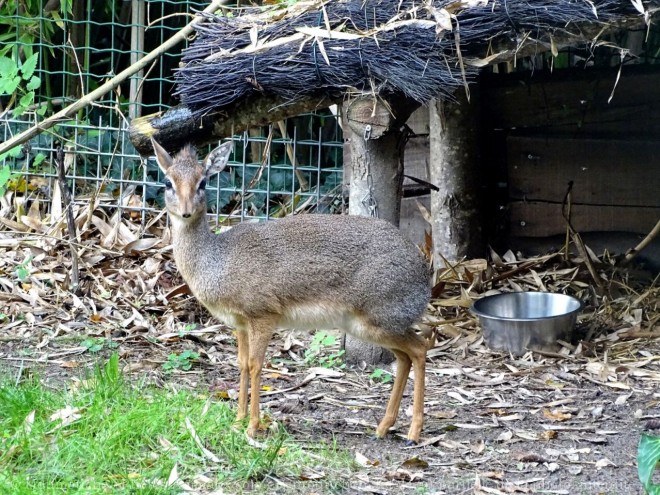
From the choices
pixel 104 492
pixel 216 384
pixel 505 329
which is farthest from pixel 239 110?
pixel 104 492

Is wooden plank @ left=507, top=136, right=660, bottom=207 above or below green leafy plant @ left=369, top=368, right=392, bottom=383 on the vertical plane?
above

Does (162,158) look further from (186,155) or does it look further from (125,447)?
(125,447)

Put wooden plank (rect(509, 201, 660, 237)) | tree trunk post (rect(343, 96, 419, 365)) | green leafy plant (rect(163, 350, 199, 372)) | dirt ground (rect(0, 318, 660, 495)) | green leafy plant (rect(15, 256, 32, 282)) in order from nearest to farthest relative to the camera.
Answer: dirt ground (rect(0, 318, 660, 495)) → tree trunk post (rect(343, 96, 419, 365)) → green leafy plant (rect(163, 350, 199, 372)) → green leafy plant (rect(15, 256, 32, 282)) → wooden plank (rect(509, 201, 660, 237))

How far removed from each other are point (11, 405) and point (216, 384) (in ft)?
4.79

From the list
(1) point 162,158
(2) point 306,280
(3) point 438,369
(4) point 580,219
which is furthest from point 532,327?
(1) point 162,158

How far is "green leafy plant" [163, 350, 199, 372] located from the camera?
6.79 meters

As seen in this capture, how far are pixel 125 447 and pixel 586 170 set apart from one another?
473 cm

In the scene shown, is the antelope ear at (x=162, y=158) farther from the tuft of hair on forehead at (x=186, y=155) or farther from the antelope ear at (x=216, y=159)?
the antelope ear at (x=216, y=159)

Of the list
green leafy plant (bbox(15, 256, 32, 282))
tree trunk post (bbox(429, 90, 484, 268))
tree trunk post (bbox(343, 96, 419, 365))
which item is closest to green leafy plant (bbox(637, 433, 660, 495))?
tree trunk post (bbox(343, 96, 419, 365))

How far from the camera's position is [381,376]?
674 cm

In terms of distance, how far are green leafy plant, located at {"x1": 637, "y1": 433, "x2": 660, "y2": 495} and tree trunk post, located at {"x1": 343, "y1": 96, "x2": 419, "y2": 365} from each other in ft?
8.75

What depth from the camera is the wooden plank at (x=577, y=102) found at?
808 cm

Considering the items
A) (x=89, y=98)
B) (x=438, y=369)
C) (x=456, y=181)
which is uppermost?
(x=89, y=98)

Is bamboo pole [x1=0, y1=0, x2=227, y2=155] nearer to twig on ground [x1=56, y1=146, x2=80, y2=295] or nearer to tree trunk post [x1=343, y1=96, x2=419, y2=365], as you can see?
twig on ground [x1=56, y1=146, x2=80, y2=295]
